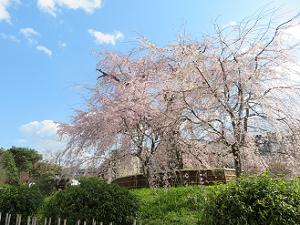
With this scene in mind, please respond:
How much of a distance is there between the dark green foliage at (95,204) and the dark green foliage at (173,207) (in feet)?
1.74

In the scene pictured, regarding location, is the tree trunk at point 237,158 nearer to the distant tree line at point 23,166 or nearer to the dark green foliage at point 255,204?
the dark green foliage at point 255,204

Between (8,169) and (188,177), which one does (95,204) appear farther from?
(8,169)

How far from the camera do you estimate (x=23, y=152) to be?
38.4 metres

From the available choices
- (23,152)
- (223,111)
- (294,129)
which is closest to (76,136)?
(223,111)

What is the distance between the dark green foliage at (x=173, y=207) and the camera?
795cm

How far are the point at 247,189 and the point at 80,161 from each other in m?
10.1

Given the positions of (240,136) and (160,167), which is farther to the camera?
(160,167)

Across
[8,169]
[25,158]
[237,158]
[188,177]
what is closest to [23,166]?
[25,158]

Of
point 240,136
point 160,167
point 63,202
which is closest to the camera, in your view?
point 63,202

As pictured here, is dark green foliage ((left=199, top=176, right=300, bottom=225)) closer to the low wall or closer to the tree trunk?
the tree trunk

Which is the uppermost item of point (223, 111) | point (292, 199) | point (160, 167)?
point (223, 111)

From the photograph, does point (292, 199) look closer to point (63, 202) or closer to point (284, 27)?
point (63, 202)

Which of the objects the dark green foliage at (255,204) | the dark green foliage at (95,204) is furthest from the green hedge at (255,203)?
the dark green foliage at (95,204)

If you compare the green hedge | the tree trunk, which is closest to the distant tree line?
the tree trunk
